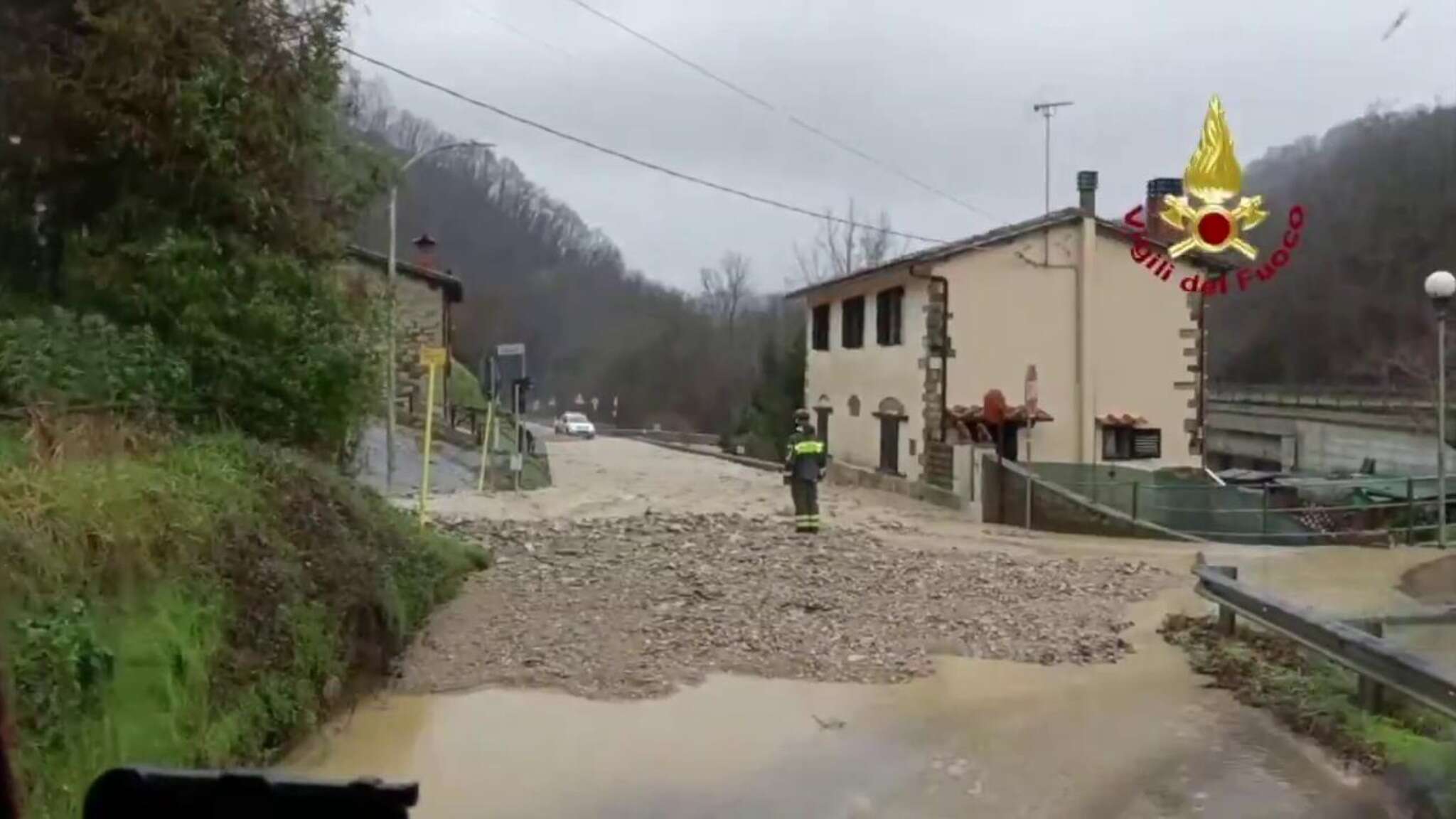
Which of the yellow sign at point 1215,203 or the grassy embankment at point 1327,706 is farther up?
the yellow sign at point 1215,203

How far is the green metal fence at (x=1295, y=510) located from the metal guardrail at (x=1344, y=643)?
11708 mm

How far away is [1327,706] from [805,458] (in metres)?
11.7

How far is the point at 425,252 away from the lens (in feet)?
106

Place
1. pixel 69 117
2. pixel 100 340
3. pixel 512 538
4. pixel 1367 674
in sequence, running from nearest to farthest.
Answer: pixel 1367 674
pixel 100 340
pixel 69 117
pixel 512 538

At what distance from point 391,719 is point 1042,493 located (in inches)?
711

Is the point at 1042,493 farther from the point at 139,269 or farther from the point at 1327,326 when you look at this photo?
the point at 139,269

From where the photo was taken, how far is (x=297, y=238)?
39.2 feet

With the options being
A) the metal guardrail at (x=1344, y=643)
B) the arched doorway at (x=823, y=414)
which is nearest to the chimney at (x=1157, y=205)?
the metal guardrail at (x=1344, y=643)

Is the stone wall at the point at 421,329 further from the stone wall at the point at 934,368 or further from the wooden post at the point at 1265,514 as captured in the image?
the wooden post at the point at 1265,514

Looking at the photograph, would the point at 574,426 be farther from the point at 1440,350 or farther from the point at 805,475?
the point at 1440,350

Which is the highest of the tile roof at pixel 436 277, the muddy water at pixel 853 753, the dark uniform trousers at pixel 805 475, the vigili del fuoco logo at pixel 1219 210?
the tile roof at pixel 436 277

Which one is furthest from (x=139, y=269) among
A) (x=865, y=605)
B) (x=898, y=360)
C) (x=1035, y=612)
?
(x=898, y=360)

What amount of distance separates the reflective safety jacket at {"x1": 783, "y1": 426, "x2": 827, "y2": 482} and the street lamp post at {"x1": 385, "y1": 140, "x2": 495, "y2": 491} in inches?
223

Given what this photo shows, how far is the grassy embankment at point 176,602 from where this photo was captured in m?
5.66
